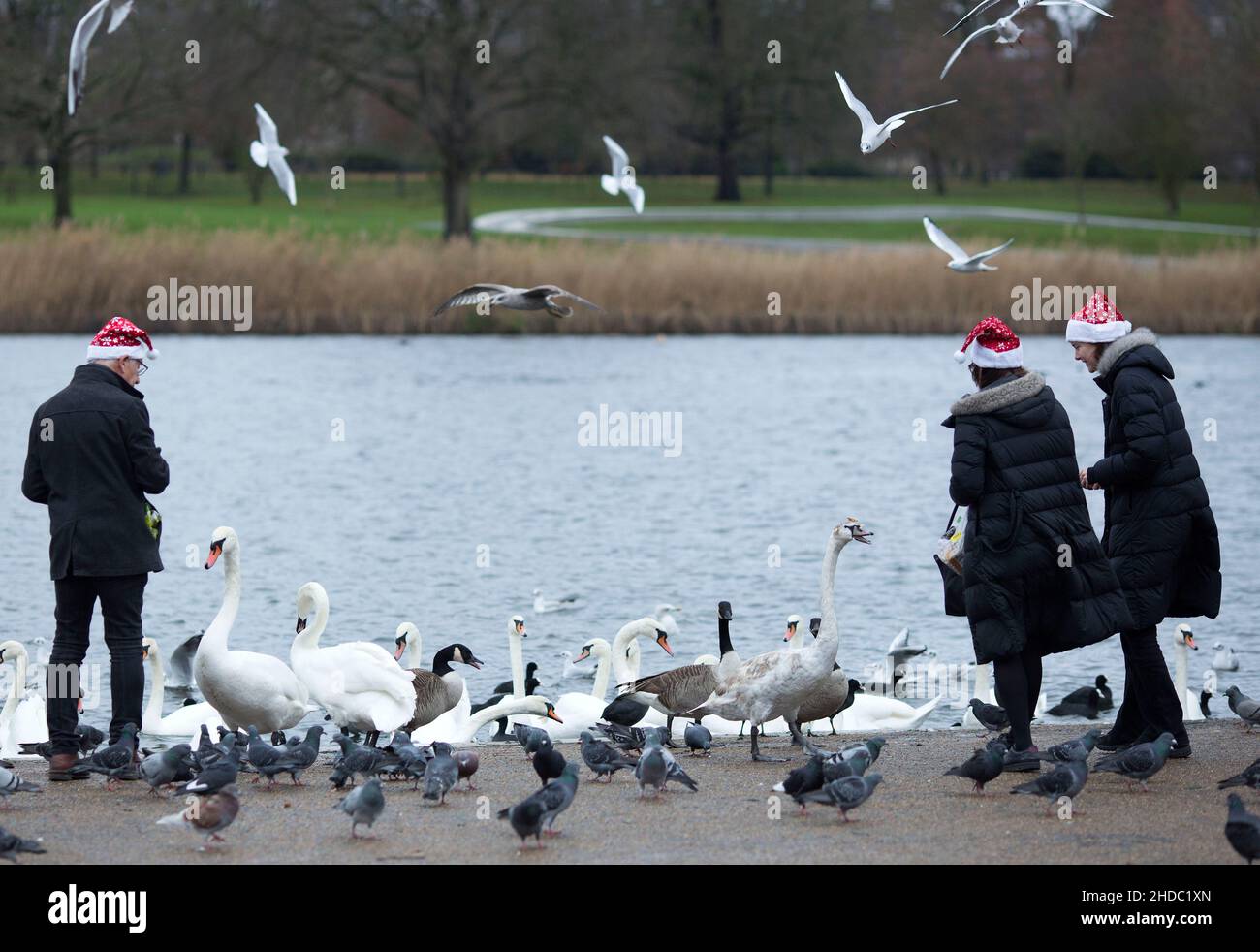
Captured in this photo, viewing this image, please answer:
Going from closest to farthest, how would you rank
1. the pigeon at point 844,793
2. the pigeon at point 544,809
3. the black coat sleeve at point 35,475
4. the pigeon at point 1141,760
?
1. the pigeon at point 544,809
2. the pigeon at point 844,793
3. the pigeon at point 1141,760
4. the black coat sleeve at point 35,475

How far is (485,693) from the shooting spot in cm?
1291

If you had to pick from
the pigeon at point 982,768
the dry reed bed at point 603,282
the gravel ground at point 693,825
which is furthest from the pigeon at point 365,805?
the dry reed bed at point 603,282

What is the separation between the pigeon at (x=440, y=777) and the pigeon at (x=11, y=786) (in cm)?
164

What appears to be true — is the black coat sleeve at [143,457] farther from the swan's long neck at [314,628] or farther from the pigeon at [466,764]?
the swan's long neck at [314,628]

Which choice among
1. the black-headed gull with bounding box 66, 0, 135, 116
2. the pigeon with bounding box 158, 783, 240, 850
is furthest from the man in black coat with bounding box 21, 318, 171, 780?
the black-headed gull with bounding box 66, 0, 135, 116

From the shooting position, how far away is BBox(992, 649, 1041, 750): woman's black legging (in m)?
7.83

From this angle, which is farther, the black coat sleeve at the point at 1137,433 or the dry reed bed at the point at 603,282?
the dry reed bed at the point at 603,282

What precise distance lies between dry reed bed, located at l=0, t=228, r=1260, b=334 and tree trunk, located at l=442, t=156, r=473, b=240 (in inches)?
422

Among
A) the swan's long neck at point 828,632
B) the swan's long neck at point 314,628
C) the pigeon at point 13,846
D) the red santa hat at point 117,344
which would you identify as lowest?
the pigeon at point 13,846

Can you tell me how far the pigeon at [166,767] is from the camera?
7684 mm

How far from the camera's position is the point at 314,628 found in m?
9.95

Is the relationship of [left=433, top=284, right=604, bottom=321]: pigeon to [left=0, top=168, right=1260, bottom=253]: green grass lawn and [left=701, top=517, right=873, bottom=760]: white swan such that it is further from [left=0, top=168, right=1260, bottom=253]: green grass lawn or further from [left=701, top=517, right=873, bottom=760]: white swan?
[left=0, top=168, right=1260, bottom=253]: green grass lawn
